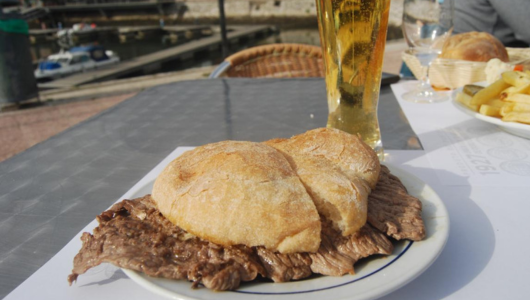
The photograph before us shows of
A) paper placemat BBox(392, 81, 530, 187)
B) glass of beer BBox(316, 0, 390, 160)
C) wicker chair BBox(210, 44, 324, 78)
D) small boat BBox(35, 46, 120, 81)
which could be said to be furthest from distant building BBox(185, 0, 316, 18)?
glass of beer BBox(316, 0, 390, 160)

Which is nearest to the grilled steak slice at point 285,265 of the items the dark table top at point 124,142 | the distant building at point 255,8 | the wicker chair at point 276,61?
the dark table top at point 124,142

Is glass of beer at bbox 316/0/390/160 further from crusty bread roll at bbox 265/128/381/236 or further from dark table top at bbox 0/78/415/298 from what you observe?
crusty bread roll at bbox 265/128/381/236

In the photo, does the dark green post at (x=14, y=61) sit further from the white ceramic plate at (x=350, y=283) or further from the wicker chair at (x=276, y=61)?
the white ceramic plate at (x=350, y=283)

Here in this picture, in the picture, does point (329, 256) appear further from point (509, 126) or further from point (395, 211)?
point (509, 126)

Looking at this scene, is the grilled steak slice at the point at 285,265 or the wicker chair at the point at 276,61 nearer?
the grilled steak slice at the point at 285,265

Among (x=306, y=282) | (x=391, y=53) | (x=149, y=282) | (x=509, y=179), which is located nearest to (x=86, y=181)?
(x=149, y=282)
